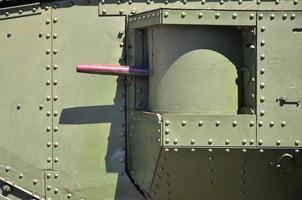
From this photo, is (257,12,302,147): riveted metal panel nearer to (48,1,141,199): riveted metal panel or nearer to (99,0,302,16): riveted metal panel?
(99,0,302,16): riveted metal panel

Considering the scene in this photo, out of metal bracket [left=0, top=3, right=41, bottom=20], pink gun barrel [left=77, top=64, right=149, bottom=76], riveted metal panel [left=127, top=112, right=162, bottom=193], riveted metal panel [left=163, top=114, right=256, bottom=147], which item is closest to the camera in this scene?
riveted metal panel [left=163, top=114, right=256, bottom=147]

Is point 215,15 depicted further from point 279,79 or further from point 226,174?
point 226,174

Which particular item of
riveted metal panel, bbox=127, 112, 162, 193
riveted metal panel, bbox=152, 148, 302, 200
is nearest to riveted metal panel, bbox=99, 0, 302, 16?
riveted metal panel, bbox=127, 112, 162, 193

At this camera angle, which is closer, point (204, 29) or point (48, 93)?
point (204, 29)

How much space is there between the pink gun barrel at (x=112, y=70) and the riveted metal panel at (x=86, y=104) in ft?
0.68

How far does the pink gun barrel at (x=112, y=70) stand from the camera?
368 cm

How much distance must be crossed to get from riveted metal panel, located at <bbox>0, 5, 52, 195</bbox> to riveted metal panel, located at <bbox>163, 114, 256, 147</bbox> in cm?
106

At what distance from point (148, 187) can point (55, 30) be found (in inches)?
50.8

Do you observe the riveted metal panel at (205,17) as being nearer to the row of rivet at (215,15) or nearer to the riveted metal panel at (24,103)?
the row of rivet at (215,15)

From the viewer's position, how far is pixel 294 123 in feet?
11.1

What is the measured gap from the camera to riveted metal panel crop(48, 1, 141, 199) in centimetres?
391

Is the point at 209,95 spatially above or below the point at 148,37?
below

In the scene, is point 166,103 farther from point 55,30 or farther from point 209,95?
point 55,30

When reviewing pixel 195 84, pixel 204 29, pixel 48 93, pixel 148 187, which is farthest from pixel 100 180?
pixel 204 29
